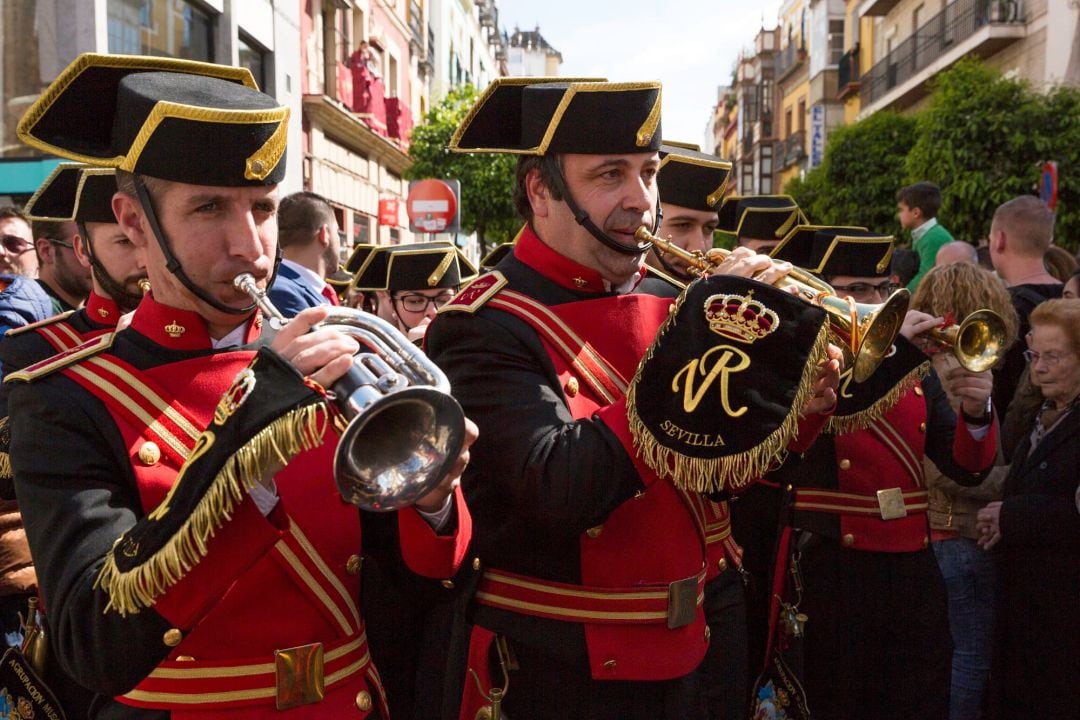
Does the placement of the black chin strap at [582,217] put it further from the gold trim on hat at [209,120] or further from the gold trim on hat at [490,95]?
the gold trim on hat at [209,120]

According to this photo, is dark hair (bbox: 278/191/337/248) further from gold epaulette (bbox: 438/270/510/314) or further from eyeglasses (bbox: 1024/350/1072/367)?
eyeglasses (bbox: 1024/350/1072/367)

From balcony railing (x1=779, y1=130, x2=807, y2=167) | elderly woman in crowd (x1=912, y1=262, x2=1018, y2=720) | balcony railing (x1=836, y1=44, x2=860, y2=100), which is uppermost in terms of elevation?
balcony railing (x1=836, y1=44, x2=860, y2=100)

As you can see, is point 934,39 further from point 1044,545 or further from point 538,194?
point 538,194

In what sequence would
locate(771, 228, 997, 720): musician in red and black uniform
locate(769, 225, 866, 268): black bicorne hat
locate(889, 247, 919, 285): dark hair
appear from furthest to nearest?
locate(889, 247, 919, 285): dark hair → locate(769, 225, 866, 268): black bicorne hat → locate(771, 228, 997, 720): musician in red and black uniform

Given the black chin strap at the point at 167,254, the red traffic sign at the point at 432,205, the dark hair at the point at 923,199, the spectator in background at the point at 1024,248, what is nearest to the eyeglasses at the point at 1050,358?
the spectator in background at the point at 1024,248

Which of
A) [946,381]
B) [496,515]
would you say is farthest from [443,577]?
[946,381]

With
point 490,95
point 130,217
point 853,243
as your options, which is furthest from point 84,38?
point 130,217

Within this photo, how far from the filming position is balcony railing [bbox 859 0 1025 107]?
24328 millimetres

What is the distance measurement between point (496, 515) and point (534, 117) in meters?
1.02

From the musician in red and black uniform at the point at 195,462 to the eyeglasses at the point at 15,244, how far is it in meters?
4.05

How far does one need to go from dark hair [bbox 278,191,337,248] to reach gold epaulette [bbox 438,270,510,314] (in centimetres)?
326

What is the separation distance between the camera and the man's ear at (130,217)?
219 centimetres

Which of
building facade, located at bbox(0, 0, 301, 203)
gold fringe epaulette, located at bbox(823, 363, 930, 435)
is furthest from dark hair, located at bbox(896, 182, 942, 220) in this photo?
building facade, located at bbox(0, 0, 301, 203)

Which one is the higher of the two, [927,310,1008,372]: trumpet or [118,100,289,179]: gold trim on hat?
[118,100,289,179]: gold trim on hat
